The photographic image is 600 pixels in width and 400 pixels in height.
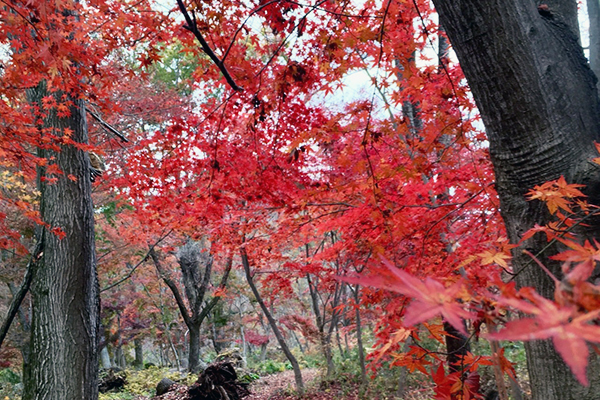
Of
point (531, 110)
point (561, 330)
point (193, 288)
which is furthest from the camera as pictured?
point (193, 288)

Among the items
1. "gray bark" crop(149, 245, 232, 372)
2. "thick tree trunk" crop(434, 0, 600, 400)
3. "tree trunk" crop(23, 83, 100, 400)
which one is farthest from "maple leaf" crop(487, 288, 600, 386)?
"gray bark" crop(149, 245, 232, 372)

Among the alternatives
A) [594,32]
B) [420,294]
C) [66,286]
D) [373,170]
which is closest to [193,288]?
[66,286]

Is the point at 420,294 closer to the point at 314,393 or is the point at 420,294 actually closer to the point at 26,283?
the point at 26,283

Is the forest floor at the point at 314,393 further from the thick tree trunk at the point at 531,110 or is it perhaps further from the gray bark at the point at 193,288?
the thick tree trunk at the point at 531,110

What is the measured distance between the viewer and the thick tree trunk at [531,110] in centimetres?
150

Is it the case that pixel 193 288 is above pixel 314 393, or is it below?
above

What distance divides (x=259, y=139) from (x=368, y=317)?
28.1 ft

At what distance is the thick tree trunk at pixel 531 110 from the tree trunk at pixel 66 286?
375cm

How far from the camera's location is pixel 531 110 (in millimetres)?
1518

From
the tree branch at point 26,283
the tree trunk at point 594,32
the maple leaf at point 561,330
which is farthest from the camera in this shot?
the tree trunk at point 594,32

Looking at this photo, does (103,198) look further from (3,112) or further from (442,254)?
(442,254)

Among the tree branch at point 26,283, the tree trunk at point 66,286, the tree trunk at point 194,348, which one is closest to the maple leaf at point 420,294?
the tree trunk at point 66,286

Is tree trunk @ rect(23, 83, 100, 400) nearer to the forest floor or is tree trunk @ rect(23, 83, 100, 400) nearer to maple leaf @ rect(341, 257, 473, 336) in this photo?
maple leaf @ rect(341, 257, 473, 336)

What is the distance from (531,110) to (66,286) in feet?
13.7
